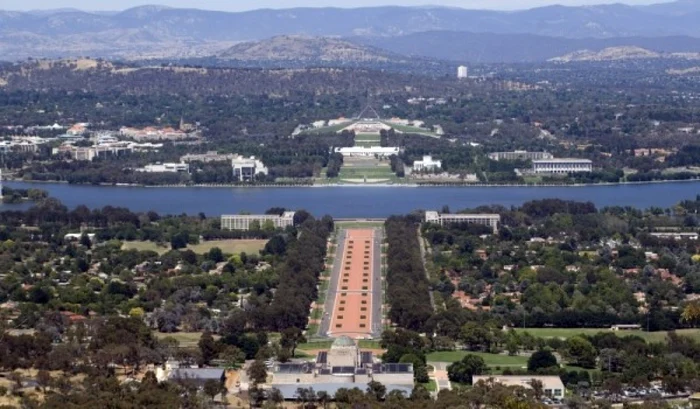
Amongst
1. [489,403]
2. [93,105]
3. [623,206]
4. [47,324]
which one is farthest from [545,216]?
[93,105]

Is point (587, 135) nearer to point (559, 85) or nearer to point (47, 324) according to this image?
point (559, 85)

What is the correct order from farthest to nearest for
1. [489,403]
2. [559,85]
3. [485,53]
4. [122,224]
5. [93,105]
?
[485,53], [559,85], [93,105], [122,224], [489,403]

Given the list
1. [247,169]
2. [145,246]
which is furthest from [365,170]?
[145,246]

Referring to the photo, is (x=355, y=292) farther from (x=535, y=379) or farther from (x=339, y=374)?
(x=535, y=379)

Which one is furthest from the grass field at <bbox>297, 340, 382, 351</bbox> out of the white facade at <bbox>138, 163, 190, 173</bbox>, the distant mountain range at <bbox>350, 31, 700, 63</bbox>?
the distant mountain range at <bbox>350, 31, 700, 63</bbox>

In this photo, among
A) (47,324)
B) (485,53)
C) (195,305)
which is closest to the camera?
(47,324)

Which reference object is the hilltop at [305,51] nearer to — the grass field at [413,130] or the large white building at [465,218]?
the grass field at [413,130]

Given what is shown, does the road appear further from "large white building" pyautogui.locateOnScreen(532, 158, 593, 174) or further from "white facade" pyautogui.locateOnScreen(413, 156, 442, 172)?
"large white building" pyautogui.locateOnScreen(532, 158, 593, 174)
